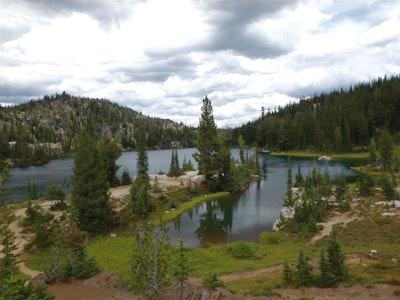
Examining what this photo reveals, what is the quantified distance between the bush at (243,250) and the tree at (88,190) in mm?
16734

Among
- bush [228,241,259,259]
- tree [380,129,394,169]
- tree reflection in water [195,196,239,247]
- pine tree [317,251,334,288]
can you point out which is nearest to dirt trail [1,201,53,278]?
tree reflection in water [195,196,239,247]

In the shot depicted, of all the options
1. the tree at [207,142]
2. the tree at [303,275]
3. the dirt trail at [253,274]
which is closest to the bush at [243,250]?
the dirt trail at [253,274]

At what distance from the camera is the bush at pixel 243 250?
28445 mm

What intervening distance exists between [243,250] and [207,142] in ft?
126

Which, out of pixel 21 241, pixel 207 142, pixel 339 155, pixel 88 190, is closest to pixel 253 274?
pixel 88 190

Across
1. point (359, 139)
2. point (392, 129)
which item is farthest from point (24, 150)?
point (392, 129)

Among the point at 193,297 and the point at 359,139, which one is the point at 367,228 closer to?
the point at 193,297

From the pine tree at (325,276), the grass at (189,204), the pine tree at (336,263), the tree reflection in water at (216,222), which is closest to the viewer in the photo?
the pine tree at (325,276)

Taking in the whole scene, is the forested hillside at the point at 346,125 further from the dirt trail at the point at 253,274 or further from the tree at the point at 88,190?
the dirt trail at the point at 253,274

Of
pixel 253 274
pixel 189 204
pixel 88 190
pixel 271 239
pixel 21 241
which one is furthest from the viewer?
pixel 189 204

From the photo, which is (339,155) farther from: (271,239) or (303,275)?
(303,275)

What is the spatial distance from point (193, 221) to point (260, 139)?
489ft

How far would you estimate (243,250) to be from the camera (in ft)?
95.8

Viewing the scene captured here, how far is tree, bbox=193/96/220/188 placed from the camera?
2554 inches
